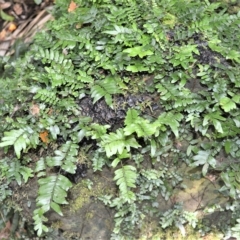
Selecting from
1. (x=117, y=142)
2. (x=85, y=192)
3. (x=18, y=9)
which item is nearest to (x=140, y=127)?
(x=117, y=142)

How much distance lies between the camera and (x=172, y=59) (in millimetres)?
3248

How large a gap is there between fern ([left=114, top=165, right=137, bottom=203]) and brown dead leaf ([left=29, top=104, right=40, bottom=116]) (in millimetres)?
1001

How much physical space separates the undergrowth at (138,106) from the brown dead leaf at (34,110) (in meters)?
0.01

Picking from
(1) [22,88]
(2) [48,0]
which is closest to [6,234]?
(1) [22,88]

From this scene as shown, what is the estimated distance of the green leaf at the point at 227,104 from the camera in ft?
9.84

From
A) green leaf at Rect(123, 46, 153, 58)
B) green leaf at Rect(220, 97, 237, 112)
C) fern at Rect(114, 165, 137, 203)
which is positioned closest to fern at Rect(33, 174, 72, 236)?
fern at Rect(114, 165, 137, 203)

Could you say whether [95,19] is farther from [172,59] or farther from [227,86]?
[227,86]

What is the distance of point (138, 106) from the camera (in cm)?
330

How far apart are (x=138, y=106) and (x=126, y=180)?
721 mm

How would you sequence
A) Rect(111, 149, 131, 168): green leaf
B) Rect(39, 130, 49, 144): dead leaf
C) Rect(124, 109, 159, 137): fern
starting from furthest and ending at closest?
1. Rect(39, 130, 49, 144): dead leaf
2. Rect(111, 149, 131, 168): green leaf
3. Rect(124, 109, 159, 137): fern

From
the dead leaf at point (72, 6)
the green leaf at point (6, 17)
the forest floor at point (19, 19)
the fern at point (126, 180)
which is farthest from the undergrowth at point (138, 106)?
the green leaf at point (6, 17)

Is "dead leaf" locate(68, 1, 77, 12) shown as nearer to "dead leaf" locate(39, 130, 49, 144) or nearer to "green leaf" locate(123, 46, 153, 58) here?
"green leaf" locate(123, 46, 153, 58)

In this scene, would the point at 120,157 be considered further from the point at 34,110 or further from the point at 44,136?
the point at 34,110

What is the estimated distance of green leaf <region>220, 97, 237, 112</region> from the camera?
3000mm
